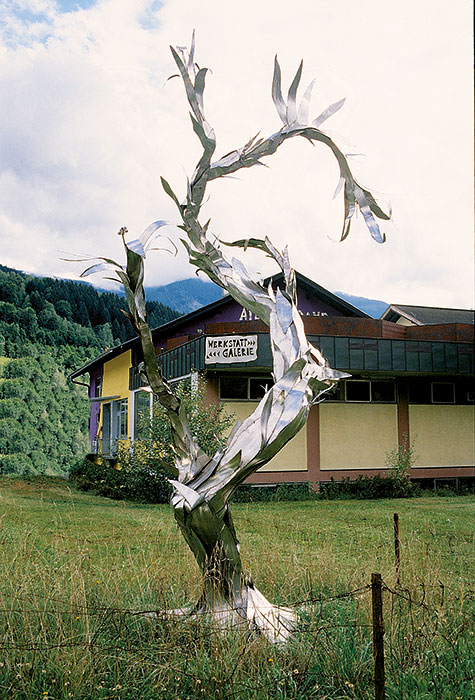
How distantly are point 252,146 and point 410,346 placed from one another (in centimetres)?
1203

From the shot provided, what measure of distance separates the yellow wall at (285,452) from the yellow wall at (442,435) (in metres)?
3.22

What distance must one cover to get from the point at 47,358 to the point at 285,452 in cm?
1745

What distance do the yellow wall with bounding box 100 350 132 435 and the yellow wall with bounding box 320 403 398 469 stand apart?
7890 millimetres

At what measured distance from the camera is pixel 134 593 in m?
5.52

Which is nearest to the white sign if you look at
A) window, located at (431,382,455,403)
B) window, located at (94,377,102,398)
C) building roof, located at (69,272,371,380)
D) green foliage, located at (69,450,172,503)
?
green foliage, located at (69,450,172,503)

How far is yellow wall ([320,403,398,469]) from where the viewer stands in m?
17.2

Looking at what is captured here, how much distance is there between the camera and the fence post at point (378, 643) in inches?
136

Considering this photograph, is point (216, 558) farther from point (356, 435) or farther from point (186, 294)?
point (186, 294)

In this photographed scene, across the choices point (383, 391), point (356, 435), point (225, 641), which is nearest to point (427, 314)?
point (383, 391)

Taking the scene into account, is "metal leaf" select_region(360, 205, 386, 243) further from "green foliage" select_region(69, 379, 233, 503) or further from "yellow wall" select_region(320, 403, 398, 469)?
"yellow wall" select_region(320, 403, 398, 469)

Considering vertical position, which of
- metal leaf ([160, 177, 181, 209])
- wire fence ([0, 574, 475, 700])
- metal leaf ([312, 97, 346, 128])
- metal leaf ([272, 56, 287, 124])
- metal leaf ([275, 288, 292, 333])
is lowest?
wire fence ([0, 574, 475, 700])

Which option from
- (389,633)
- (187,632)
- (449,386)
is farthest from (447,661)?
(449,386)

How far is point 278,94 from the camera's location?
4.91 m

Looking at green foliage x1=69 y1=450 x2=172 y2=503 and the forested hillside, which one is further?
the forested hillside
